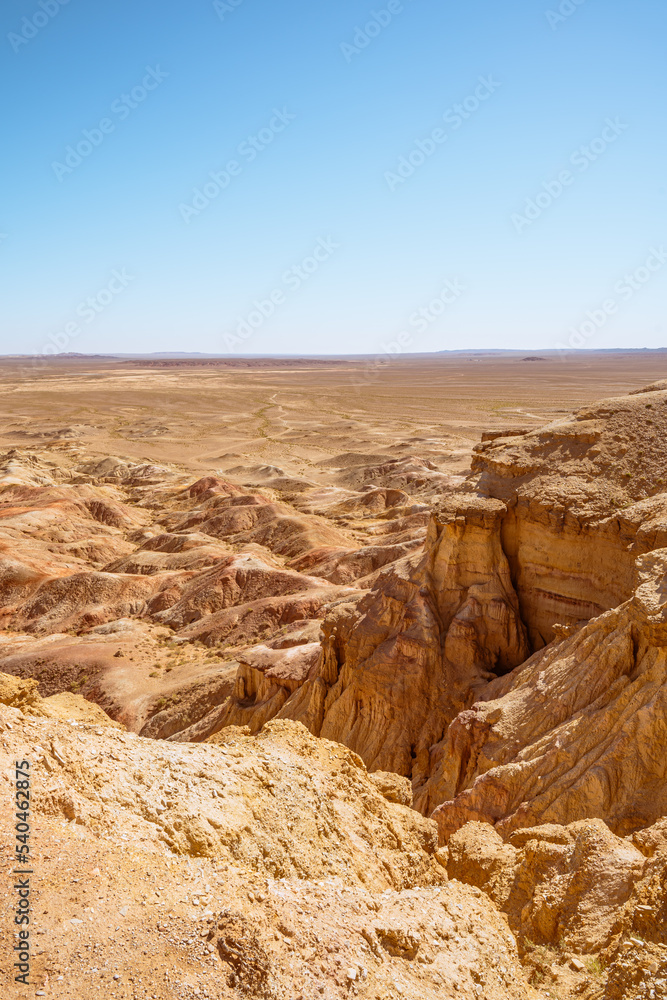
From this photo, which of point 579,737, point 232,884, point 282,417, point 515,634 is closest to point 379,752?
point 515,634

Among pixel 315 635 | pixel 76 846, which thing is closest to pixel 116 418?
pixel 315 635

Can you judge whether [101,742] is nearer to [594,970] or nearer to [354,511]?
[594,970]

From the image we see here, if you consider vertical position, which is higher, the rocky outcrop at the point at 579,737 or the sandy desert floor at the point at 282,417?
the sandy desert floor at the point at 282,417

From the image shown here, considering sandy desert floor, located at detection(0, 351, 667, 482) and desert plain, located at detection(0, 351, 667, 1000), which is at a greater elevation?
sandy desert floor, located at detection(0, 351, 667, 482)

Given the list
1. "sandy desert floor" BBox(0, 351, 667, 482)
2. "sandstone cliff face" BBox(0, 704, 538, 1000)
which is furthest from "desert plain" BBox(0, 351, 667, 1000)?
"sandy desert floor" BBox(0, 351, 667, 482)

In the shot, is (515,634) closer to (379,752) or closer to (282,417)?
(379,752)

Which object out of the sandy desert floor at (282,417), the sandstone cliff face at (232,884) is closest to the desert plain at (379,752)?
the sandstone cliff face at (232,884)

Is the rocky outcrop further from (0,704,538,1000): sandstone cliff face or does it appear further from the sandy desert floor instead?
the sandy desert floor

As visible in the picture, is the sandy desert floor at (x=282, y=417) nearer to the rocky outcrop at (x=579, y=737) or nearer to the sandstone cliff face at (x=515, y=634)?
the sandstone cliff face at (x=515, y=634)
